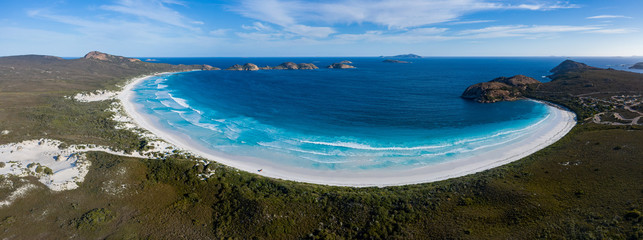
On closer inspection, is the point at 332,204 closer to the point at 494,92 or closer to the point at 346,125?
the point at 346,125

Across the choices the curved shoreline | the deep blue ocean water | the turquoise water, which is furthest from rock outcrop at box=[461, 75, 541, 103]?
the curved shoreline

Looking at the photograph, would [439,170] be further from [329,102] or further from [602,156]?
[329,102]

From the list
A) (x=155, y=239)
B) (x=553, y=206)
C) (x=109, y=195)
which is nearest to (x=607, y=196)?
(x=553, y=206)

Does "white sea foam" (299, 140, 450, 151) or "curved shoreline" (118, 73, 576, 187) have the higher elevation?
"white sea foam" (299, 140, 450, 151)

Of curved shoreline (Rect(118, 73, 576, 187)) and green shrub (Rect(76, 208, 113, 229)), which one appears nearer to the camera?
green shrub (Rect(76, 208, 113, 229))

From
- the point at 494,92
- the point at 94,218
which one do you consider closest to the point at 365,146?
the point at 94,218

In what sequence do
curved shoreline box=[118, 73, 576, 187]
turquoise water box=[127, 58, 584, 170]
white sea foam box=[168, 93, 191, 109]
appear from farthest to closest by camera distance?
white sea foam box=[168, 93, 191, 109] < turquoise water box=[127, 58, 584, 170] < curved shoreline box=[118, 73, 576, 187]

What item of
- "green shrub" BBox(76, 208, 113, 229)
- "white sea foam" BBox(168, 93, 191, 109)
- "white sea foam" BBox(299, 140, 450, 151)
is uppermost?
"white sea foam" BBox(168, 93, 191, 109)

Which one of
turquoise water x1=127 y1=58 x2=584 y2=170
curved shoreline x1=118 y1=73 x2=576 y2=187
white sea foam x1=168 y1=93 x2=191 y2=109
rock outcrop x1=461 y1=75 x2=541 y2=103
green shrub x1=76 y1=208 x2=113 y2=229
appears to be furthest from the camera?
rock outcrop x1=461 y1=75 x2=541 y2=103

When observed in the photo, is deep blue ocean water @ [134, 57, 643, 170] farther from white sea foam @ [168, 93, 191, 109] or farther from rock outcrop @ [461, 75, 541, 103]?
rock outcrop @ [461, 75, 541, 103]
